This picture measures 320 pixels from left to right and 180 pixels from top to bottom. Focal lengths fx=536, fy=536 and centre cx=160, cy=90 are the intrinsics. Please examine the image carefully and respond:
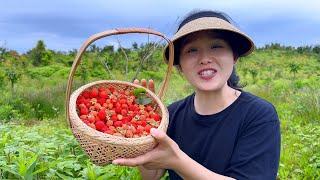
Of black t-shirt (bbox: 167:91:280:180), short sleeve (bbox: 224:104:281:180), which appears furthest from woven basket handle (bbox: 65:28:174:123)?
short sleeve (bbox: 224:104:281:180)

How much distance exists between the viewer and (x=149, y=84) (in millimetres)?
2982

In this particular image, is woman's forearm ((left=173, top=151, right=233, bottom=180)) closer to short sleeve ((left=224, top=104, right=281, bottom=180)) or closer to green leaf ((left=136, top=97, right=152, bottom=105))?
short sleeve ((left=224, top=104, right=281, bottom=180))

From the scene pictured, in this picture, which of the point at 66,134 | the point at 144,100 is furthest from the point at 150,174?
the point at 66,134

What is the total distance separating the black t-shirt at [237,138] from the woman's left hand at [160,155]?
375 millimetres

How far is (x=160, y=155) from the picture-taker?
2336mm

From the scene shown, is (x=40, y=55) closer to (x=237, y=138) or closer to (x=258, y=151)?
(x=237, y=138)

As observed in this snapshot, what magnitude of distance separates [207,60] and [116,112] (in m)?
0.50

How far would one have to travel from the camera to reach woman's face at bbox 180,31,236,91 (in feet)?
8.30

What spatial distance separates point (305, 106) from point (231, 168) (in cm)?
699

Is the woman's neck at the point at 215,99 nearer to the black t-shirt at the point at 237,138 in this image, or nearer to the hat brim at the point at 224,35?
the black t-shirt at the point at 237,138

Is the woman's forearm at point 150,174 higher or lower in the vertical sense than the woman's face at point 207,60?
lower

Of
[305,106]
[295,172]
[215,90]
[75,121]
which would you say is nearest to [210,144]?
[215,90]

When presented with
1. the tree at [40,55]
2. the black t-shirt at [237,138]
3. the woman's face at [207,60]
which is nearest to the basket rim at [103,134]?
the woman's face at [207,60]

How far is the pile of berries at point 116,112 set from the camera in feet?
7.78
